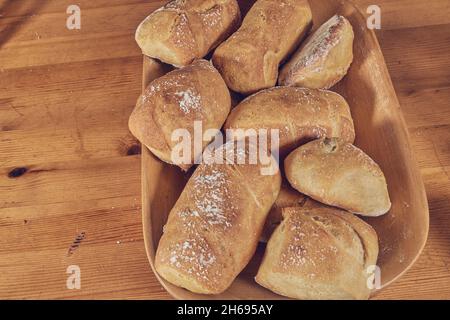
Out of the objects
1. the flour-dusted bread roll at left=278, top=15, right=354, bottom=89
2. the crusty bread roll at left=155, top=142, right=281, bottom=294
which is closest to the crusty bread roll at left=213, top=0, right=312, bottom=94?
the flour-dusted bread roll at left=278, top=15, right=354, bottom=89

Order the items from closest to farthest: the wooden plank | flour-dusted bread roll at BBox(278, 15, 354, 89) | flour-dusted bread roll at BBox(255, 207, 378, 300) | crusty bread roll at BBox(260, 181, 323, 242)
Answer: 1. flour-dusted bread roll at BBox(255, 207, 378, 300)
2. crusty bread roll at BBox(260, 181, 323, 242)
3. flour-dusted bread roll at BBox(278, 15, 354, 89)
4. the wooden plank

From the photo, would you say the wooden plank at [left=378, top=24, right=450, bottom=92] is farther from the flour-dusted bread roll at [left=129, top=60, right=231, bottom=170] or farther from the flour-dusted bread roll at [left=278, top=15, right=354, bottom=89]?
the flour-dusted bread roll at [left=129, top=60, right=231, bottom=170]

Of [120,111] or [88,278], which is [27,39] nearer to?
[120,111]

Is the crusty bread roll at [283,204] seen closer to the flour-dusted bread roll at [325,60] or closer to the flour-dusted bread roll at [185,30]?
the flour-dusted bread roll at [325,60]

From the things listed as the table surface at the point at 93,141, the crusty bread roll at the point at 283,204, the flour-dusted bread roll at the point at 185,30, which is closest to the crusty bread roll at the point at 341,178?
the crusty bread roll at the point at 283,204

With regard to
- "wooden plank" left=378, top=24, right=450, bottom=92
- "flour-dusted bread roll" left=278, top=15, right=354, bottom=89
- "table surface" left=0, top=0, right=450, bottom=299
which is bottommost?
"table surface" left=0, top=0, right=450, bottom=299

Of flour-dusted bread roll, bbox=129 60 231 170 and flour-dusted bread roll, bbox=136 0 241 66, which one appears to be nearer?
flour-dusted bread roll, bbox=129 60 231 170

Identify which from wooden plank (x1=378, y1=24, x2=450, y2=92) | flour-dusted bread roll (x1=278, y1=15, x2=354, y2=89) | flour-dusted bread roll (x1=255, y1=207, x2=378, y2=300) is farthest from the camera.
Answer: wooden plank (x1=378, y1=24, x2=450, y2=92)

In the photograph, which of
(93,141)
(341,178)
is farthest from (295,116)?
(93,141)
